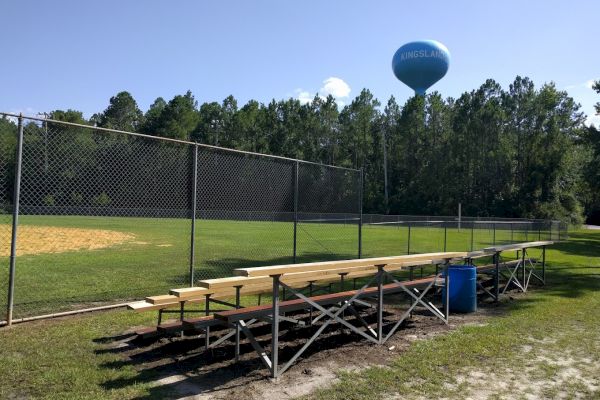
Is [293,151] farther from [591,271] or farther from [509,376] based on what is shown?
[509,376]

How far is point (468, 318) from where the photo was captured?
802 centimetres

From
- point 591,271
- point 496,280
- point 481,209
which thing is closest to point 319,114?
point 481,209

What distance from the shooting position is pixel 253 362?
5.25m

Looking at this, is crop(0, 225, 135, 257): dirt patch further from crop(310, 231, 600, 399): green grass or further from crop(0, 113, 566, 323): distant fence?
crop(310, 231, 600, 399): green grass

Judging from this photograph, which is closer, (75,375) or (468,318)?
(75,375)

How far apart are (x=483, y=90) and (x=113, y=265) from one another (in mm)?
62151

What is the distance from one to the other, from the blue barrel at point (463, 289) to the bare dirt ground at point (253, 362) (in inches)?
67.9

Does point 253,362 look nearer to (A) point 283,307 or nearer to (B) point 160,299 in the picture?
(A) point 283,307

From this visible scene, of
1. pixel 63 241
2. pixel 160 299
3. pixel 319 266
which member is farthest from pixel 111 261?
pixel 319 266

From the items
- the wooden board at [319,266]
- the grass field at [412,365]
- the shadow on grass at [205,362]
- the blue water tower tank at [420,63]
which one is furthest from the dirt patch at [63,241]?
the blue water tower tank at [420,63]

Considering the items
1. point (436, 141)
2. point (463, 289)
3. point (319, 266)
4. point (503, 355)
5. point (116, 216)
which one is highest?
point (436, 141)

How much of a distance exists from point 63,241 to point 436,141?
58.3 metres

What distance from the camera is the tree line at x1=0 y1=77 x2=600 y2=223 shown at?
180 ft

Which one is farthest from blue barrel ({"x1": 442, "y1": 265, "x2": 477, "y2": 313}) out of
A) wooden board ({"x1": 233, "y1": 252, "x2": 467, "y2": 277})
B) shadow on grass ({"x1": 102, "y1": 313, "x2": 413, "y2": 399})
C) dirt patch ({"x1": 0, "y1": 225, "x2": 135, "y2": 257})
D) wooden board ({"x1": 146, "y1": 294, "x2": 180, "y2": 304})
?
dirt patch ({"x1": 0, "y1": 225, "x2": 135, "y2": 257})
